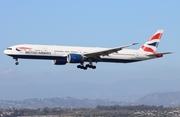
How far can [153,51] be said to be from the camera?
3917 inches

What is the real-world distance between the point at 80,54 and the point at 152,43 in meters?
20.4

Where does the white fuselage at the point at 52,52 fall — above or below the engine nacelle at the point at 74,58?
above

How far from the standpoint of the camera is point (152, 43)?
331 feet

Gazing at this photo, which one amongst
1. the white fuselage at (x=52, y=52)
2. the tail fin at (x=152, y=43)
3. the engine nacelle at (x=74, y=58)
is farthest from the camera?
the tail fin at (x=152, y=43)

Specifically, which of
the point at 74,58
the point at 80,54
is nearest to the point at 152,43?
the point at 80,54

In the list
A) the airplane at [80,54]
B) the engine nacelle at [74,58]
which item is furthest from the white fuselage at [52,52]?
the engine nacelle at [74,58]

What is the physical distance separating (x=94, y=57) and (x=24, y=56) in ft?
45.7

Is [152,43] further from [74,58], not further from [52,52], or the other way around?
[52,52]

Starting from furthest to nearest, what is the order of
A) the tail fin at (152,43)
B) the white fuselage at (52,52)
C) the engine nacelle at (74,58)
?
the tail fin at (152,43), the engine nacelle at (74,58), the white fuselage at (52,52)

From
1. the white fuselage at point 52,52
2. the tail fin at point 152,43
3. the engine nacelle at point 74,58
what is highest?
the tail fin at point 152,43

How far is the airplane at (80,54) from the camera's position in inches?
3297

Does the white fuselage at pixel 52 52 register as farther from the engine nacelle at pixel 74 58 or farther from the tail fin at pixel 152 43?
the tail fin at pixel 152 43

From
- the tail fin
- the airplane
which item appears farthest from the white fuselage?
the tail fin

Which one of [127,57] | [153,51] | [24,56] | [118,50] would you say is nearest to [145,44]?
[153,51]
